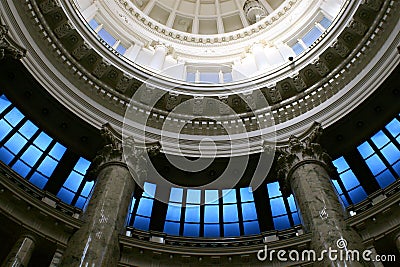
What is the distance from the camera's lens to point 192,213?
1597 cm

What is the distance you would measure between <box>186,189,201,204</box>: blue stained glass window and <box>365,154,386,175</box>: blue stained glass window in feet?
22.4

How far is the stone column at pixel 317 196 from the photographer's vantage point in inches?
450

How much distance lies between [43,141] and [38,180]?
6.56 feet

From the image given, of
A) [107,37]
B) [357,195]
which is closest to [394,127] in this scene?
[357,195]

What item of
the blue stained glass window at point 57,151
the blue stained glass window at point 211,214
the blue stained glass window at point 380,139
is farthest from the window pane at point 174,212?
the blue stained glass window at point 380,139

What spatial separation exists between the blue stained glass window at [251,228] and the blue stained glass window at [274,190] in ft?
5.41

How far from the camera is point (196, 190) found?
1745cm

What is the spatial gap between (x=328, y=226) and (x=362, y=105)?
607cm

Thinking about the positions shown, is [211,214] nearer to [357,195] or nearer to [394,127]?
[357,195]

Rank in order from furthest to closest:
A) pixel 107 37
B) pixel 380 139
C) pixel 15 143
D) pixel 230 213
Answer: pixel 107 37 → pixel 380 139 → pixel 230 213 → pixel 15 143

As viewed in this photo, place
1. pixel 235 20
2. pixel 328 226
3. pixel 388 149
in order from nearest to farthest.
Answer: pixel 328 226 → pixel 388 149 → pixel 235 20

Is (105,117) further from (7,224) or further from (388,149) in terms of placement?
(388,149)

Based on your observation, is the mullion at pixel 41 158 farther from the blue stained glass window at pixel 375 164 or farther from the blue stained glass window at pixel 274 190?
the blue stained glass window at pixel 375 164

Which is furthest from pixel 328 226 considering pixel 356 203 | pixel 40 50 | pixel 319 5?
pixel 319 5
